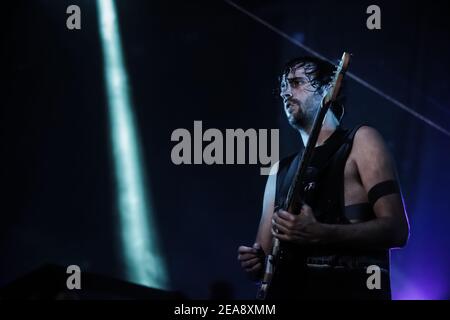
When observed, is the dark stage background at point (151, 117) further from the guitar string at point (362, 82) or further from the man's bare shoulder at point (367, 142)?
the man's bare shoulder at point (367, 142)

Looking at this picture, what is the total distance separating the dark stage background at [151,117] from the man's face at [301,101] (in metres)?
2.86

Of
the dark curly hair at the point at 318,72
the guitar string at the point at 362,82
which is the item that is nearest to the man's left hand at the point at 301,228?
the dark curly hair at the point at 318,72

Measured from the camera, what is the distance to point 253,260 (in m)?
2.83

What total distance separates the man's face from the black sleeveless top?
0.19 metres

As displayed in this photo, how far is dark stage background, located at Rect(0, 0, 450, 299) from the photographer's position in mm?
6207

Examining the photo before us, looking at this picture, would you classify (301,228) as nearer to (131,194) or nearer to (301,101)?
(301,101)

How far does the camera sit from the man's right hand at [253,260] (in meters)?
2.81

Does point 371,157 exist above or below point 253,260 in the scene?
above

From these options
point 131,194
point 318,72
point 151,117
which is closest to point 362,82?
point 151,117

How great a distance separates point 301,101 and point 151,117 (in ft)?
11.9

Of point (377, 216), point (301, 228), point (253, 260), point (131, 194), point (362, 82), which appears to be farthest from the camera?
point (131, 194)

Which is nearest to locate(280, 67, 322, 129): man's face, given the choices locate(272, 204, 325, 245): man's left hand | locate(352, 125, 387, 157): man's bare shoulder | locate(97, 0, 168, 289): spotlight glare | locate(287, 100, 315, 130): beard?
locate(287, 100, 315, 130): beard

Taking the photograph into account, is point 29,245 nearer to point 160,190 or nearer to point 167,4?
point 160,190

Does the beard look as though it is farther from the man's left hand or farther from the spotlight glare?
the spotlight glare
